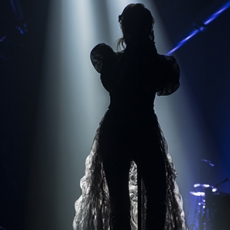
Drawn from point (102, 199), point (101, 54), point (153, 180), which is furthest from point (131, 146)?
point (101, 54)

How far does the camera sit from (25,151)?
10.0ft

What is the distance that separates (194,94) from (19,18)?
219cm

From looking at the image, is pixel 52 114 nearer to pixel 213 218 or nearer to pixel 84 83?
pixel 84 83

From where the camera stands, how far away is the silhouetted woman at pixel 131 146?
928 mm

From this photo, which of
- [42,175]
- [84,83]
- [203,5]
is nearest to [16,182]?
[42,175]

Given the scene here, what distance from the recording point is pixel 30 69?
319 centimetres

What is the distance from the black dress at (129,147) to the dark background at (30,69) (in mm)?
1973

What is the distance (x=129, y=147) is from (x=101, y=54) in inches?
14.0

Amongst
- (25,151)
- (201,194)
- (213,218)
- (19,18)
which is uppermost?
(19,18)

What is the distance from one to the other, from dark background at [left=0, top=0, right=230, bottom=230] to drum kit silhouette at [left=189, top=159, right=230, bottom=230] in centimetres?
39

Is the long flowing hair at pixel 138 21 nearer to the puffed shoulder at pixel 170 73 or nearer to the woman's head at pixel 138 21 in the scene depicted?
the woman's head at pixel 138 21

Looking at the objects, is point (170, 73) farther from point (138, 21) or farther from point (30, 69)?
point (30, 69)

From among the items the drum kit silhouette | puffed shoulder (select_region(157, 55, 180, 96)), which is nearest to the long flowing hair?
puffed shoulder (select_region(157, 55, 180, 96))

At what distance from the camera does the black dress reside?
0.94m
